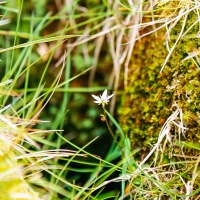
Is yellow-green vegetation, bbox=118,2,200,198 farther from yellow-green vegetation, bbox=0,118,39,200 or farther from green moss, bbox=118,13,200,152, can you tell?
yellow-green vegetation, bbox=0,118,39,200

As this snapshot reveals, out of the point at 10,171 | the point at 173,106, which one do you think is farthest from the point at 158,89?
the point at 10,171

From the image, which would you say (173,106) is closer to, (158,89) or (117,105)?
(158,89)

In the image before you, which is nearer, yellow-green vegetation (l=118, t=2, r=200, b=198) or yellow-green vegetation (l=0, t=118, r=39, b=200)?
yellow-green vegetation (l=0, t=118, r=39, b=200)

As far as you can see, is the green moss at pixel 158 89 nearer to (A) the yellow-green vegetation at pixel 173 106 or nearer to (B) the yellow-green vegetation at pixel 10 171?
(A) the yellow-green vegetation at pixel 173 106

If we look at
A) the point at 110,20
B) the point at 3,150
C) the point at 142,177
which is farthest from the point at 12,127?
the point at 110,20

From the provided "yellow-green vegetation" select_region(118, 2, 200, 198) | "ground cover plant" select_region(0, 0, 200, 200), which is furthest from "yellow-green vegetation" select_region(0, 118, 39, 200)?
"yellow-green vegetation" select_region(118, 2, 200, 198)

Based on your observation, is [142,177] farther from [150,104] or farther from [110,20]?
[110,20]

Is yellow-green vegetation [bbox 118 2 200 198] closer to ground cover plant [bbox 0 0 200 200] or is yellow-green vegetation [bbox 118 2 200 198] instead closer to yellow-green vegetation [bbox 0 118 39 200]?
ground cover plant [bbox 0 0 200 200]

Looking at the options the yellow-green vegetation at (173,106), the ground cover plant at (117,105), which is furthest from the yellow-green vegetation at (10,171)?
the yellow-green vegetation at (173,106)
